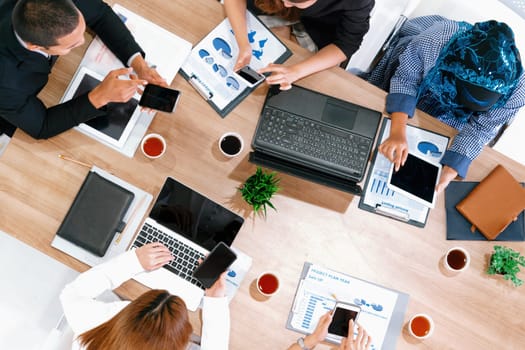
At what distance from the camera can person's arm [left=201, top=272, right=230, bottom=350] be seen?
4.91 ft

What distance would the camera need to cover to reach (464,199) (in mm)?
1645

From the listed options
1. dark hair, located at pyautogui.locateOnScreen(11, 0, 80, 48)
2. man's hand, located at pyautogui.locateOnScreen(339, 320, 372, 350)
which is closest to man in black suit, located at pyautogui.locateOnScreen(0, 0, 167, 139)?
dark hair, located at pyautogui.locateOnScreen(11, 0, 80, 48)

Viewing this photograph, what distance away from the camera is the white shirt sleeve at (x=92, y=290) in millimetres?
1483

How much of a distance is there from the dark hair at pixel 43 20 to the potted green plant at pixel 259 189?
2.38 feet

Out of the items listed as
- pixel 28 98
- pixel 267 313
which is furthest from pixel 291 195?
pixel 28 98

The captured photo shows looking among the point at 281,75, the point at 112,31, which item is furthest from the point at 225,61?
the point at 112,31

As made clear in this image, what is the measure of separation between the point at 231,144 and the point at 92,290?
651mm

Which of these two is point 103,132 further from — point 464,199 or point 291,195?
point 464,199

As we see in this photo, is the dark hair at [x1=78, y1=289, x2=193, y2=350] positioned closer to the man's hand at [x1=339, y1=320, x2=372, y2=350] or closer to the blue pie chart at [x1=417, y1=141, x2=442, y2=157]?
the man's hand at [x1=339, y1=320, x2=372, y2=350]

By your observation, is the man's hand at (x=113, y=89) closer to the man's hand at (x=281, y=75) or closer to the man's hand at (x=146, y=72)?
the man's hand at (x=146, y=72)

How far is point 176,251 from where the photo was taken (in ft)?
5.14

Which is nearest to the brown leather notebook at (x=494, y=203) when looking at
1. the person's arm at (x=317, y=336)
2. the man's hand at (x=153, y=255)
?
the person's arm at (x=317, y=336)

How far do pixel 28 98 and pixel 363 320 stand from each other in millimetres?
1335

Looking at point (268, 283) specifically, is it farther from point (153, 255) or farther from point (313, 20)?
point (313, 20)
